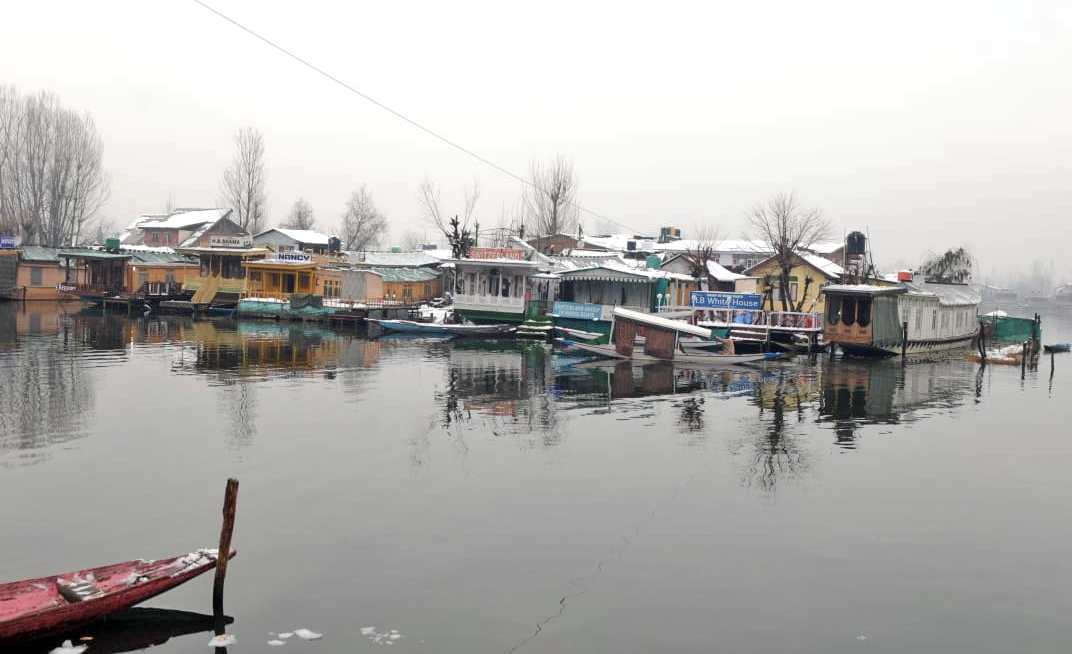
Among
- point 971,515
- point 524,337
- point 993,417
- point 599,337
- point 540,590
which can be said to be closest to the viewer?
point 540,590

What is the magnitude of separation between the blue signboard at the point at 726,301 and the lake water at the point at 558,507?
53.2 feet

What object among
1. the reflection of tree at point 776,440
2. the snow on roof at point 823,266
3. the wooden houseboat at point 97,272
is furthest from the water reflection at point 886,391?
the wooden houseboat at point 97,272

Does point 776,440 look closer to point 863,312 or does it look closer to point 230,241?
point 863,312

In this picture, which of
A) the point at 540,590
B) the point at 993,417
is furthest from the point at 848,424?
the point at 540,590

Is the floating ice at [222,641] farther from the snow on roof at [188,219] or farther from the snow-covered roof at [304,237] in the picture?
the snow on roof at [188,219]

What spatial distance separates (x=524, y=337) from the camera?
54125 mm

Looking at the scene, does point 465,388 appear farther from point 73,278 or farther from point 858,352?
point 73,278

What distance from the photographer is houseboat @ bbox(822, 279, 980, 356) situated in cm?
4638

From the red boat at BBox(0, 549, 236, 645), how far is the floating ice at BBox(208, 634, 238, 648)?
93cm

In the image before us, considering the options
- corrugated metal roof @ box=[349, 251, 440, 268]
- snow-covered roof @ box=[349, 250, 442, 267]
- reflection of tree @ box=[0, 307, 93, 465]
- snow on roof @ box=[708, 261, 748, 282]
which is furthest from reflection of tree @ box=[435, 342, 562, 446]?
snow-covered roof @ box=[349, 250, 442, 267]

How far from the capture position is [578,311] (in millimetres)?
52938

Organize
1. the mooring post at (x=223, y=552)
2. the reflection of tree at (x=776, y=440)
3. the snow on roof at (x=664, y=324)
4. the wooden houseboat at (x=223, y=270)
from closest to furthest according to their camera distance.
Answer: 1. the mooring post at (x=223, y=552)
2. the reflection of tree at (x=776, y=440)
3. the snow on roof at (x=664, y=324)
4. the wooden houseboat at (x=223, y=270)

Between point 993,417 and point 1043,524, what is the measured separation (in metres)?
13.9

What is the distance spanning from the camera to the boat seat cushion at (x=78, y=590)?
11.3 metres
